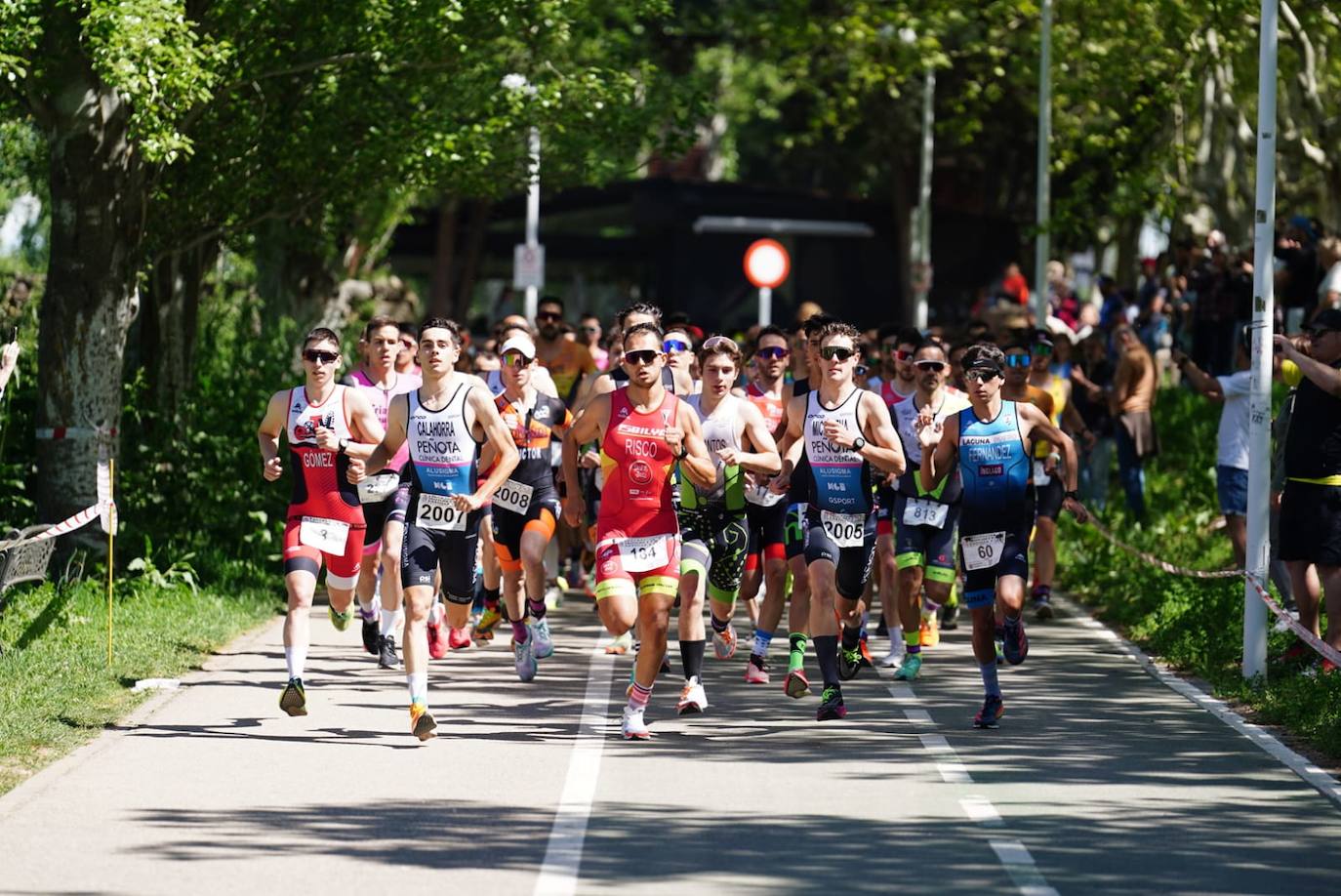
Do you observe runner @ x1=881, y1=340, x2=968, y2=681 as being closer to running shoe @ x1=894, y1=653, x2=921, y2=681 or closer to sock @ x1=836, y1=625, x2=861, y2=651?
running shoe @ x1=894, y1=653, x2=921, y2=681

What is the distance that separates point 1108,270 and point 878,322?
50.6 ft

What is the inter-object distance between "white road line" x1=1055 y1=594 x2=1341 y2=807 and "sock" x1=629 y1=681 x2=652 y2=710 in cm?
297

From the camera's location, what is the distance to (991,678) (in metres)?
11.2

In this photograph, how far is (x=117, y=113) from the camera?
15961mm

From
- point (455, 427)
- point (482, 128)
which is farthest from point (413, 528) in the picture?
→ point (482, 128)

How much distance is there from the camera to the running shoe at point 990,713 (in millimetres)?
11195

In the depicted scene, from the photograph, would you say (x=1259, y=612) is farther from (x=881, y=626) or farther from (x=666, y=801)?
(x=666, y=801)

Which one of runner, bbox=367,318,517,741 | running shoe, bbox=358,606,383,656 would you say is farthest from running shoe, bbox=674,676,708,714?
running shoe, bbox=358,606,383,656

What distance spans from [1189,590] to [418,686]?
726 cm

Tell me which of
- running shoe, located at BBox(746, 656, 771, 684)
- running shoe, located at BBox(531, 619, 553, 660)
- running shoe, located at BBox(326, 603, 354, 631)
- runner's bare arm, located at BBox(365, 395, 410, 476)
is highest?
runner's bare arm, located at BBox(365, 395, 410, 476)

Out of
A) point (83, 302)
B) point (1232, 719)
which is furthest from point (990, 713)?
point (83, 302)

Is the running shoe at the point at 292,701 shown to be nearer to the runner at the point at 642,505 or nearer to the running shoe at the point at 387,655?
the runner at the point at 642,505

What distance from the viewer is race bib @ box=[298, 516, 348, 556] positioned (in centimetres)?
1159

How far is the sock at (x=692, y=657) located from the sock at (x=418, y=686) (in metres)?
1.35
